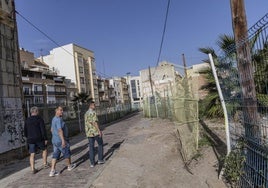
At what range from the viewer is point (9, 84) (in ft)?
35.9

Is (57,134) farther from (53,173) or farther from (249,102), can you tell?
(249,102)

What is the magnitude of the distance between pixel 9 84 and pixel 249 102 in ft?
30.0

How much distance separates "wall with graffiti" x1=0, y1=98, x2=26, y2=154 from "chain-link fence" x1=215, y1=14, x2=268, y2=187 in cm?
790

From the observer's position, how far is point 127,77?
126062mm

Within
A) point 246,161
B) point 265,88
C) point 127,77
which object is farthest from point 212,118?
point 127,77

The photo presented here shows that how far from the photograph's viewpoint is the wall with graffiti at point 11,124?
1019 cm

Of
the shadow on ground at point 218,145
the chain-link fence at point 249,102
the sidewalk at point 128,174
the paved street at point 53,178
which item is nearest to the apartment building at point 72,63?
the shadow on ground at point 218,145

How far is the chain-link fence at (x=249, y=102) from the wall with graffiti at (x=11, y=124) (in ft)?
25.9

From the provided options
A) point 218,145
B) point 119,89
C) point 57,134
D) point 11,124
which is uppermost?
point 119,89

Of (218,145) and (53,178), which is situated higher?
(218,145)

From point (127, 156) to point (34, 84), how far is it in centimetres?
5539

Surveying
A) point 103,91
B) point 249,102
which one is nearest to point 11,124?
point 249,102

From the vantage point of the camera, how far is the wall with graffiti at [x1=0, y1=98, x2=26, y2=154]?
1019 cm

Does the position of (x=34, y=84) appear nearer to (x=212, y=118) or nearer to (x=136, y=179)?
(x=212, y=118)
